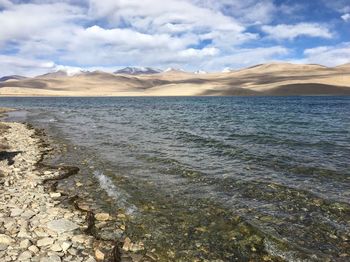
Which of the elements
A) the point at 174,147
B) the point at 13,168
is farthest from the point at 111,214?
the point at 174,147

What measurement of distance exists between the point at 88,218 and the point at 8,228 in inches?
83.0

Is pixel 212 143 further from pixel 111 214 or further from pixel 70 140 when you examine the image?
pixel 111 214

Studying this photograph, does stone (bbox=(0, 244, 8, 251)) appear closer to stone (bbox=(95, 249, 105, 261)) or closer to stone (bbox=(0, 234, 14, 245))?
stone (bbox=(0, 234, 14, 245))

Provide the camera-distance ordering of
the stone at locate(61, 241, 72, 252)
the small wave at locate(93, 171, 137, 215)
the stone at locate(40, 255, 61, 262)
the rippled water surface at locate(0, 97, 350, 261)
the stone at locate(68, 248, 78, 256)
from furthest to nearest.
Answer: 1. the small wave at locate(93, 171, 137, 215)
2. the rippled water surface at locate(0, 97, 350, 261)
3. the stone at locate(61, 241, 72, 252)
4. the stone at locate(68, 248, 78, 256)
5. the stone at locate(40, 255, 61, 262)

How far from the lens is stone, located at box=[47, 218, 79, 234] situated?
9123mm

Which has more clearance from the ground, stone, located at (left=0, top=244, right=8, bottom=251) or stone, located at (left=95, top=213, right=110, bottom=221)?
stone, located at (left=0, top=244, right=8, bottom=251)

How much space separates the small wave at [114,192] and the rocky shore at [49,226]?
82 centimetres

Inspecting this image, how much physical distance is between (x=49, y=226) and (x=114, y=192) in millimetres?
3798

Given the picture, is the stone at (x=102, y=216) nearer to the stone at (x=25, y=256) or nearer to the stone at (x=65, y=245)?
the stone at (x=65, y=245)

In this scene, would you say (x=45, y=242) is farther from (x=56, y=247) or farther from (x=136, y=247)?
(x=136, y=247)

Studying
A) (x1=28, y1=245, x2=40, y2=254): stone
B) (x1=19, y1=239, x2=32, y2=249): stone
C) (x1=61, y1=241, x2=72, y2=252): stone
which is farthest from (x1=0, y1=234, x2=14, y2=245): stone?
(x1=61, y1=241, x2=72, y2=252): stone

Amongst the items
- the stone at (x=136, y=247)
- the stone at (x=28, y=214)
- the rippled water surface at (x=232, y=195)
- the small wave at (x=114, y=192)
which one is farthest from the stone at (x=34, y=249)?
the small wave at (x=114, y=192)

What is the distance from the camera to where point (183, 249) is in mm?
8641

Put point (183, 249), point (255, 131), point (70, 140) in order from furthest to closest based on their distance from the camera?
point (255, 131) → point (70, 140) → point (183, 249)
